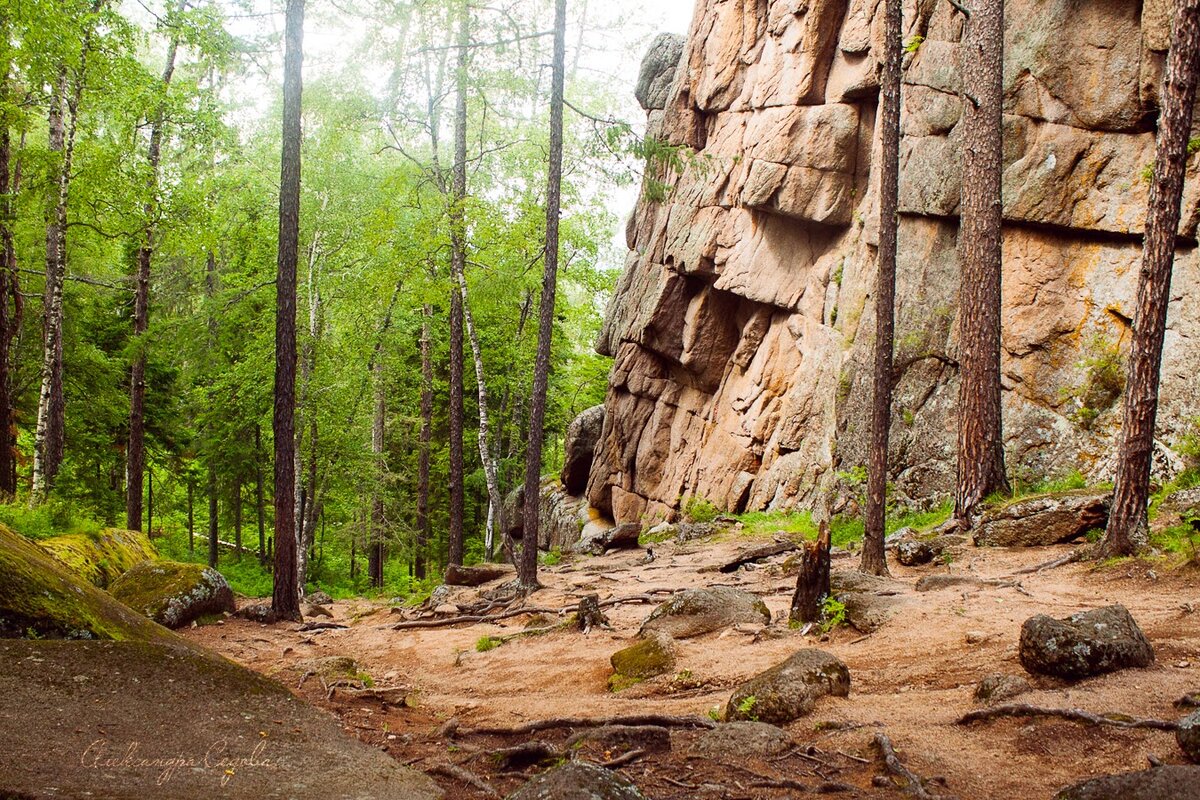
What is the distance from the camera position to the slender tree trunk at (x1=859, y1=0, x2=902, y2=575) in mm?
11039

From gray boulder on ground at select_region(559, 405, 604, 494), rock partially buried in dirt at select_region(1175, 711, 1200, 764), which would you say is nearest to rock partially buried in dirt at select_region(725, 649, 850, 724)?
rock partially buried in dirt at select_region(1175, 711, 1200, 764)

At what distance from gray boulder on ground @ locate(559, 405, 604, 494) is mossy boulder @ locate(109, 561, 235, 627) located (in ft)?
65.7

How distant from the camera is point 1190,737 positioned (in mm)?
3895

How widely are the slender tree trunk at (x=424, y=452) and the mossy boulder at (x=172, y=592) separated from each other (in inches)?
419

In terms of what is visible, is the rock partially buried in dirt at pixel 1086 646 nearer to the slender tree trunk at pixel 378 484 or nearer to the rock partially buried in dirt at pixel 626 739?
the rock partially buried in dirt at pixel 626 739

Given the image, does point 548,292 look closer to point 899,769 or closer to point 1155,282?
point 1155,282

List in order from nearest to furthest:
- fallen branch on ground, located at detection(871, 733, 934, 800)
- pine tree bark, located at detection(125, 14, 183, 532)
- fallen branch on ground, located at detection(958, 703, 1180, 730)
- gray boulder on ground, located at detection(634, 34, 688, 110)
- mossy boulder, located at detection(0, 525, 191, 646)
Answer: fallen branch on ground, located at detection(871, 733, 934, 800) < fallen branch on ground, located at detection(958, 703, 1180, 730) < mossy boulder, located at detection(0, 525, 191, 646) < pine tree bark, located at detection(125, 14, 183, 532) < gray boulder on ground, located at detection(634, 34, 688, 110)

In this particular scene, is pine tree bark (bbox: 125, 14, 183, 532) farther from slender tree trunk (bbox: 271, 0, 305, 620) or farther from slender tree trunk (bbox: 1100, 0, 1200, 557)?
slender tree trunk (bbox: 1100, 0, 1200, 557)

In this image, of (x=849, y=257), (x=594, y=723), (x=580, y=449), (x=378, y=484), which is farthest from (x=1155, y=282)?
(x=580, y=449)

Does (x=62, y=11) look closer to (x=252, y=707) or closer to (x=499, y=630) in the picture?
(x=499, y=630)

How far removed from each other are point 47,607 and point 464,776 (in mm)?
2925

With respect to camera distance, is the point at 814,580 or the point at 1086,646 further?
the point at 814,580

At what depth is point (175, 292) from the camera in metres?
29.7

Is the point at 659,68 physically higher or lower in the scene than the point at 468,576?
higher
